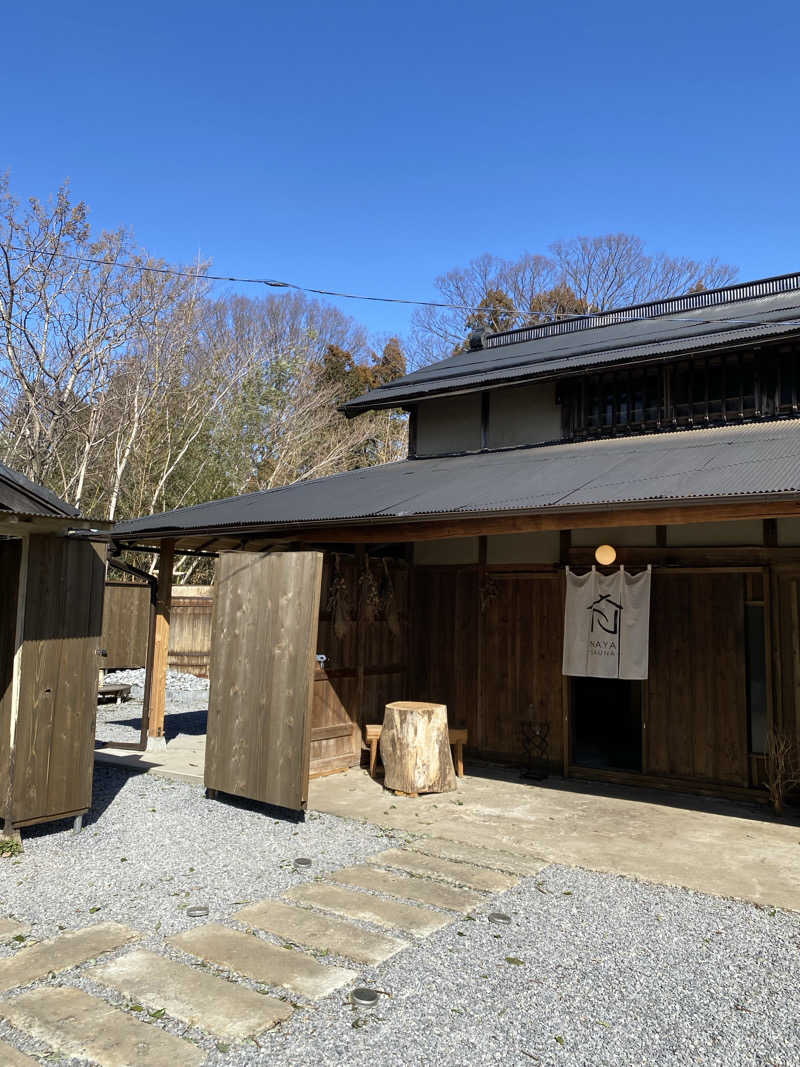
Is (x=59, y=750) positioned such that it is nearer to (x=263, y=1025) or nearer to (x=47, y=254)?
(x=263, y=1025)

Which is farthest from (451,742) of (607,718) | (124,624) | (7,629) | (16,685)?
(124,624)

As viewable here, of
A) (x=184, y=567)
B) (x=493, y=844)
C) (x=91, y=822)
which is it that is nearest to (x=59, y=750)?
(x=91, y=822)

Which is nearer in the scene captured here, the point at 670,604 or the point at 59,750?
the point at 59,750

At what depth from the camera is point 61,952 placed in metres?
3.66

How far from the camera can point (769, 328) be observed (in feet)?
27.2

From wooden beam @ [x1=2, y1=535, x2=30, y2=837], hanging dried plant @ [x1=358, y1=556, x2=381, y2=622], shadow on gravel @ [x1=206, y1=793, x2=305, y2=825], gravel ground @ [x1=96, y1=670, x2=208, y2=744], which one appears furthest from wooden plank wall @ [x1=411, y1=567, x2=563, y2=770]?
wooden beam @ [x1=2, y1=535, x2=30, y2=837]

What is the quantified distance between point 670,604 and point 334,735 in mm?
3770

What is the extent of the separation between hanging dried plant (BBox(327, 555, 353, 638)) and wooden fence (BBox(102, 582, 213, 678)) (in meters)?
8.84

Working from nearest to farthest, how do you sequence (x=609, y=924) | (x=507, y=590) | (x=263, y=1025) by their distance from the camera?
(x=263, y=1025)
(x=609, y=924)
(x=507, y=590)

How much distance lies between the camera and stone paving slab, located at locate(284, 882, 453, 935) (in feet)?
13.5

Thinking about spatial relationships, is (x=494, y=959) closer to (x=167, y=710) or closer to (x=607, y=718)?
(x=607, y=718)

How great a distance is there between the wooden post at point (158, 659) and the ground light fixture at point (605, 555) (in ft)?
16.6

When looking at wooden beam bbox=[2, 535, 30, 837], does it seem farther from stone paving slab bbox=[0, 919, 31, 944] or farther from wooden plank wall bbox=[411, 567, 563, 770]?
wooden plank wall bbox=[411, 567, 563, 770]

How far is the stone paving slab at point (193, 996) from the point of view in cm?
305
